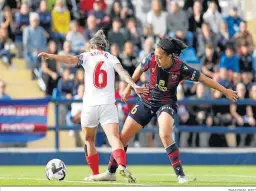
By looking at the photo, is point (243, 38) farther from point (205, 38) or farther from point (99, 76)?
point (99, 76)

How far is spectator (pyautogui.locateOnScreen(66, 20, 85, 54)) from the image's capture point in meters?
24.8

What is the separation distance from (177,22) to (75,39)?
2.73 meters

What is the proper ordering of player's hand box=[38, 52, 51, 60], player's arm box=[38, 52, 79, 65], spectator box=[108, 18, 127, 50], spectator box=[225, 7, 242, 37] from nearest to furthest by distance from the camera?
player's hand box=[38, 52, 51, 60], player's arm box=[38, 52, 79, 65], spectator box=[108, 18, 127, 50], spectator box=[225, 7, 242, 37]

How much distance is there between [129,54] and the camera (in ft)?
80.5

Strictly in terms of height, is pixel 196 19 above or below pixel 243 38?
above

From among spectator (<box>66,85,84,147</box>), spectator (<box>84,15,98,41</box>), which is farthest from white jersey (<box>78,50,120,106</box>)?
spectator (<box>84,15,98,41</box>)

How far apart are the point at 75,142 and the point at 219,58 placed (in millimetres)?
4515

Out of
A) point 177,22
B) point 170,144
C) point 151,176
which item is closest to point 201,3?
point 177,22

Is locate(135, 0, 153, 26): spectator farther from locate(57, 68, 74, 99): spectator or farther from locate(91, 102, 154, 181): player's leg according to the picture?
locate(91, 102, 154, 181): player's leg

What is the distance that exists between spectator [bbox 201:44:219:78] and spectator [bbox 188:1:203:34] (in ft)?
2.98

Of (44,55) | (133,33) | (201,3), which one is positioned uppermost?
(201,3)

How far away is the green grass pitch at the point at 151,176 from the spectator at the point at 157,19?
5458 mm

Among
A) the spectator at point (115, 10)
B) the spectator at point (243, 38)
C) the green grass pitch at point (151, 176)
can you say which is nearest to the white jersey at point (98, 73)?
the green grass pitch at point (151, 176)

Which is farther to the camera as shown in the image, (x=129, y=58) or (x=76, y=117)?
(x=129, y=58)
